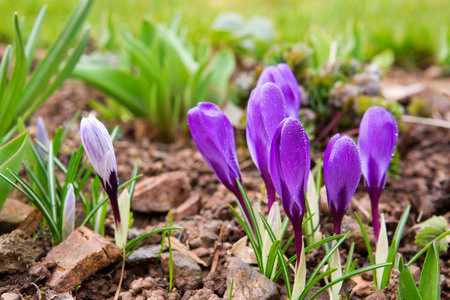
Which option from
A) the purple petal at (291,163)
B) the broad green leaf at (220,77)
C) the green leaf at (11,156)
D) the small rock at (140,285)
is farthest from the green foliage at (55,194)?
the broad green leaf at (220,77)

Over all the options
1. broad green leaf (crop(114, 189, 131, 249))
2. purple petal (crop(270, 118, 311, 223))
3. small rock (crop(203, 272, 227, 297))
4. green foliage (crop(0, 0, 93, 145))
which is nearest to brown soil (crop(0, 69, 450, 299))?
small rock (crop(203, 272, 227, 297))

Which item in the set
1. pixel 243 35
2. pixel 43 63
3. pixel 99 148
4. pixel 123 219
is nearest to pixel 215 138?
pixel 99 148

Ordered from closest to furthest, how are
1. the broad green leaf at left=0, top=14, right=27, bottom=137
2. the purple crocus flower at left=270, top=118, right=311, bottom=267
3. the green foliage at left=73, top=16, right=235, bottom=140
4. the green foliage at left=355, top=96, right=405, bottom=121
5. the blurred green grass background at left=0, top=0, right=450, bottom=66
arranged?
the purple crocus flower at left=270, top=118, right=311, bottom=267 → the broad green leaf at left=0, top=14, right=27, bottom=137 → the green foliage at left=355, top=96, right=405, bottom=121 → the green foliage at left=73, top=16, right=235, bottom=140 → the blurred green grass background at left=0, top=0, right=450, bottom=66

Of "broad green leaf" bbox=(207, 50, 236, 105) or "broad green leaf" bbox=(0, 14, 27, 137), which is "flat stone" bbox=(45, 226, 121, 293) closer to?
"broad green leaf" bbox=(0, 14, 27, 137)

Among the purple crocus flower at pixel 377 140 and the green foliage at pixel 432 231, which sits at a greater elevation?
the purple crocus flower at pixel 377 140

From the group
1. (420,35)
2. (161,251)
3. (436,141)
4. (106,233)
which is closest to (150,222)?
(106,233)

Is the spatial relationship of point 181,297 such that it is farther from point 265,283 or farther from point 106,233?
point 106,233

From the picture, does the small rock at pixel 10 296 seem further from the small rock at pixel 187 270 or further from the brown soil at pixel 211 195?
the small rock at pixel 187 270
